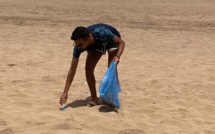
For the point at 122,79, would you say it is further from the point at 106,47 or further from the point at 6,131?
the point at 6,131

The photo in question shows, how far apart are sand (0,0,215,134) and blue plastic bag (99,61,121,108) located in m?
0.17

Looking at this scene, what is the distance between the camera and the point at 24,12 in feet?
52.9

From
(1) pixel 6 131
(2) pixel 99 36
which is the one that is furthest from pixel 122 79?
(1) pixel 6 131

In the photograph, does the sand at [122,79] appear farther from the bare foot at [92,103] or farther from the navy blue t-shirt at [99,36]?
the navy blue t-shirt at [99,36]

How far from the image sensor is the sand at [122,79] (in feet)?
15.1

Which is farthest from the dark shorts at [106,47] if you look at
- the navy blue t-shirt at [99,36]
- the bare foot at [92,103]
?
the bare foot at [92,103]

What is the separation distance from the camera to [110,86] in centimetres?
500

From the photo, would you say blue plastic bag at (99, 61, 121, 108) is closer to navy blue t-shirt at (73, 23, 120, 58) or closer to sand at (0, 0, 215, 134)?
sand at (0, 0, 215, 134)

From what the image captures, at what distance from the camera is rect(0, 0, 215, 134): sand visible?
15.1 ft

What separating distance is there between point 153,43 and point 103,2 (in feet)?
35.4

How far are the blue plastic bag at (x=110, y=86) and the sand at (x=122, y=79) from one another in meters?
0.17

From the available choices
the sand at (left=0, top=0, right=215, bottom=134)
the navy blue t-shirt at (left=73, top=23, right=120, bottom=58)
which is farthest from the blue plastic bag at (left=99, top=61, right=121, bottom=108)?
the navy blue t-shirt at (left=73, top=23, right=120, bottom=58)

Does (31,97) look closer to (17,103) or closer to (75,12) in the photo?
(17,103)

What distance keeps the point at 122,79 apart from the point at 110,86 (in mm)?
1765
